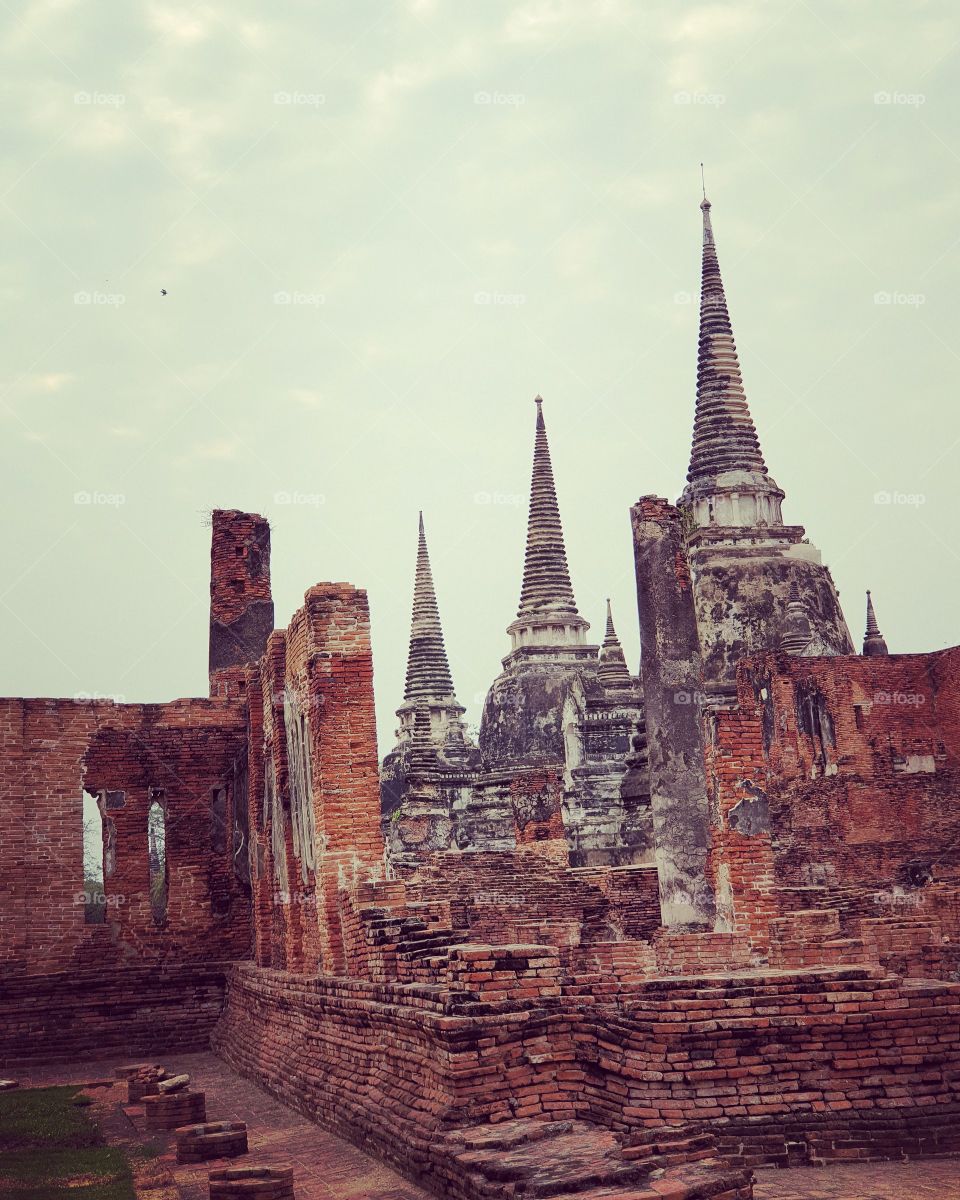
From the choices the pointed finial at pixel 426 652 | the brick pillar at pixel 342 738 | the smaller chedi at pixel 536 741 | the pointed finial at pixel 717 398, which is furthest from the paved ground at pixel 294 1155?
the pointed finial at pixel 426 652

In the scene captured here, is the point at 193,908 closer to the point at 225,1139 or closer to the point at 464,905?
the point at 464,905

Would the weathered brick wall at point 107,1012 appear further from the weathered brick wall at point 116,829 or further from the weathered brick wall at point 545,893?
the weathered brick wall at point 545,893

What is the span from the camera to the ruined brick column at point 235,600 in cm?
2064

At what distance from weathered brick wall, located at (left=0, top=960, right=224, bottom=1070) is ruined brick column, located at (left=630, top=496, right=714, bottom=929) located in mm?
5653

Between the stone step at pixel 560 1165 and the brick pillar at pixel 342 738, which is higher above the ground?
the brick pillar at pixel 342 738

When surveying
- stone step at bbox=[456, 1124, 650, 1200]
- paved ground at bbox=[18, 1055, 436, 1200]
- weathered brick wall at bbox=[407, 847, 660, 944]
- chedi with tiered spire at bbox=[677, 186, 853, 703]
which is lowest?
paved ground at bbox=[18, 1055, 436, 1200]

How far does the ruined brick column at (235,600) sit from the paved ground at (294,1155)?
320 inches

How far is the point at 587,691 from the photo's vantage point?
38.8 metres

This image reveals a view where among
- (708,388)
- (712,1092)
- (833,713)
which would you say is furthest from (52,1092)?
(708,388)

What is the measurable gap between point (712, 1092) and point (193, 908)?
469 inches

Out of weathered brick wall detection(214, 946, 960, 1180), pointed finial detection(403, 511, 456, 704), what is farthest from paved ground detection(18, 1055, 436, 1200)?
pointed finial detection(403, 511, 456, 704)

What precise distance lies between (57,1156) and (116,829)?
9057 mm

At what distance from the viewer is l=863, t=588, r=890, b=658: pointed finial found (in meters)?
36.6

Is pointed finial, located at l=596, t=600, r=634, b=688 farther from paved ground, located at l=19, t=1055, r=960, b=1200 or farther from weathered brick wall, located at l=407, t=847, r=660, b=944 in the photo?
paved ground, located at l=19, t=1055, r=960, b=1200
